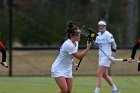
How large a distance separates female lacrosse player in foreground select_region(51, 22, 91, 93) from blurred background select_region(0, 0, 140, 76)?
12055 mm

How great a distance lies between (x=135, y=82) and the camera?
806 inches

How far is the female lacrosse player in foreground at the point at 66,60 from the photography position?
12.8 meters

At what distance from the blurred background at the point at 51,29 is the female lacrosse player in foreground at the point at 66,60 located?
1205 centimetres

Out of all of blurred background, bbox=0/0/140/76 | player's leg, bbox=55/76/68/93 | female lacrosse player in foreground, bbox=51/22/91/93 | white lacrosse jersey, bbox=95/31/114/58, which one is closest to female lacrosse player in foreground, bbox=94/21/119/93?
white lacrosse jersey, bbox=95/31/114/58

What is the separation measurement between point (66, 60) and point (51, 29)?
20623mm

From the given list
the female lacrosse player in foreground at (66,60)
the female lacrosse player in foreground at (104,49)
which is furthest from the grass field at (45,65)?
the female lacrosse player in foreground at (66,60)

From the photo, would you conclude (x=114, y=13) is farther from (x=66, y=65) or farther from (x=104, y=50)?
(x=66, y=65)

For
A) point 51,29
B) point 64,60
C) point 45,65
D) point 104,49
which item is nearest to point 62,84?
point 64,60

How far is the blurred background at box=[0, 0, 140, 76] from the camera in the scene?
27438 millimetres

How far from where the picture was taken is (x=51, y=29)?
33.6 meters

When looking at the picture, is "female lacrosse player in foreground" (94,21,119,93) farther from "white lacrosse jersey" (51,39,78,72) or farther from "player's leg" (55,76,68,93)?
"player's leg" (55,76,68,93)

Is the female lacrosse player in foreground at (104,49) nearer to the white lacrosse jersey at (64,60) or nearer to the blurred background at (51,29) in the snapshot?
the white lacrosse jersey at (64,60)

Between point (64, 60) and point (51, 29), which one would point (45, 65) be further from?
point (64, 60)

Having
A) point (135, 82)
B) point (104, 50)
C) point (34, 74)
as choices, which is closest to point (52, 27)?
point (34, 74)
